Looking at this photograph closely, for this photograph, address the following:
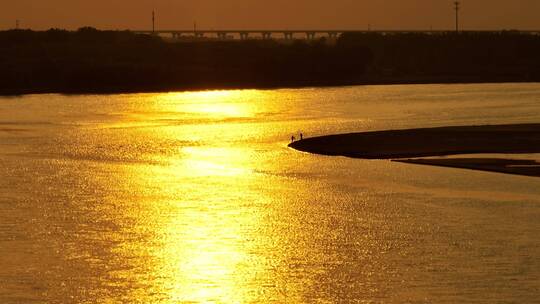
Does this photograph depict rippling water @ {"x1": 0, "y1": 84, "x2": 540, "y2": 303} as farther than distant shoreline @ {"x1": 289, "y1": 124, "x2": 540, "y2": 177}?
No

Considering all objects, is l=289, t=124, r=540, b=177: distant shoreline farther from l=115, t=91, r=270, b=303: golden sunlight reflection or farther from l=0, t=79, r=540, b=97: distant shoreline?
l=0, t=79, r=540, b=97: distant shoreline

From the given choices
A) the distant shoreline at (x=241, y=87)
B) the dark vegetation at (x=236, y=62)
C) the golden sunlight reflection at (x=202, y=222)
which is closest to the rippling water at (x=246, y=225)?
the golden sunlight reflection at (x=202, y=222)

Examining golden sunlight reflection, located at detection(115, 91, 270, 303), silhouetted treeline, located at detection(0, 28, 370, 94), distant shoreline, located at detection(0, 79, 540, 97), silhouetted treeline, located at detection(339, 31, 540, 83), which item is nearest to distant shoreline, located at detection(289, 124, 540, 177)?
golden sunlight reflection, located at detection(115, 91, 270, 303)

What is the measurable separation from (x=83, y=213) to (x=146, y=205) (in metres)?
2.37

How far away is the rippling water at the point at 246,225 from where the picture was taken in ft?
77.8

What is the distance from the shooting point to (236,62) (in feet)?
400

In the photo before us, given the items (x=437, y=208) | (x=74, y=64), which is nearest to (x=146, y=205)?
(x=437, y=208)

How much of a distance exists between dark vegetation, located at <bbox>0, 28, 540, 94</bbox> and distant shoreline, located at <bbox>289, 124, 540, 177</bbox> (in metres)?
54.7

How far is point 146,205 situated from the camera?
33969mm

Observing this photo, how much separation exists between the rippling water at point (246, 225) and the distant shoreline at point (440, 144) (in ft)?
4.44

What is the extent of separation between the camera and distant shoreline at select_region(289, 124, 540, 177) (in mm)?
41781

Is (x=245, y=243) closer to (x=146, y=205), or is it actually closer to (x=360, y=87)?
(x=146, y=205)

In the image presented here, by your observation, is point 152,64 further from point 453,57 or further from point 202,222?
point 202,222

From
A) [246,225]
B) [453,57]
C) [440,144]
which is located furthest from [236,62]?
[246,225]
